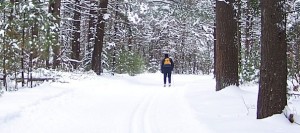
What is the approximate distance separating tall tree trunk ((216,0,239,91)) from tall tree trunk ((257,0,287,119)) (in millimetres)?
5618

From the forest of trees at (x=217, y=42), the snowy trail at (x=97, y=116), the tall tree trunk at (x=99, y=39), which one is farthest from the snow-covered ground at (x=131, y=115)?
the tall tree trunk at (x=99, y=39)

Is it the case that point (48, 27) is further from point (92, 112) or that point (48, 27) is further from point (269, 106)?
point (269, 106)

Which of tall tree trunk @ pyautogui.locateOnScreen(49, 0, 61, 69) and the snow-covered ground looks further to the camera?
tall tree trunk @ pyautogui.locateOnScreen(49, 0, 61, 69)

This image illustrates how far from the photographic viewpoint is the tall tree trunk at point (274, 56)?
8.10 meters

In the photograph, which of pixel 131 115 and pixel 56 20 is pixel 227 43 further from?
pixel 56 20

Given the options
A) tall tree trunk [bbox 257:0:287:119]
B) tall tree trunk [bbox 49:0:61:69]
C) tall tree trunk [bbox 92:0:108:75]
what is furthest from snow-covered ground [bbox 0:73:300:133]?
tall tree trunk [bbox 92:0:108:75]

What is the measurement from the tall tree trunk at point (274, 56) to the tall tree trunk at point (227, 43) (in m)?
5.62

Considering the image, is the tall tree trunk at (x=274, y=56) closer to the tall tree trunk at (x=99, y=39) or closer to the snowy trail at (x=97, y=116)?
the snowy trail at (x=97, y=116)

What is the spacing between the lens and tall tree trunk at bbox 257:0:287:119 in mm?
8102

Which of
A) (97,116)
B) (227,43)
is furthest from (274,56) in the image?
(227,43)

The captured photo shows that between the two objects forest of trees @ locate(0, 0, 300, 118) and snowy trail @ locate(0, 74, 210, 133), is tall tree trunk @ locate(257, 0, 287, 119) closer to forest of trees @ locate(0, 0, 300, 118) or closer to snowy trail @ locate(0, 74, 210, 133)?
forest of trees @ locate(0, 0, 300, 118)

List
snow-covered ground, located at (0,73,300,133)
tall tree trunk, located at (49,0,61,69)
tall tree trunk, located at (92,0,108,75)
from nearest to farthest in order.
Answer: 1. snow-covered ground, located at (0,73,300,133)
2. tall tree trunk, located at (49,0,61,69)
3. tall tree trunk, located at (92,0,108,75)

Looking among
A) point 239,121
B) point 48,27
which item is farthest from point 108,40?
point 239,121

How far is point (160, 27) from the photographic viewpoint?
46.3 metres
